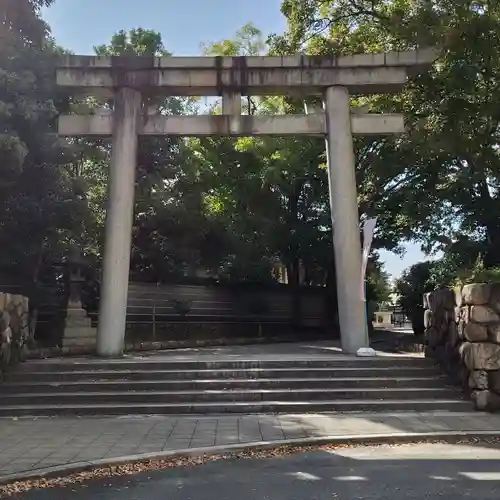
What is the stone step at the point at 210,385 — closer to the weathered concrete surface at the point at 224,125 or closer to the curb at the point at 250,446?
the curb at the point at 250,446

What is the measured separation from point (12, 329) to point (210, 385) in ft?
12.7

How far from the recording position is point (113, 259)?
1201 centimetres

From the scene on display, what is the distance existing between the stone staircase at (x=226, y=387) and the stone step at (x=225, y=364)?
0.06 ft

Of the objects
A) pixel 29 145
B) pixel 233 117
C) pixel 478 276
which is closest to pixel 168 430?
pixel 478 276

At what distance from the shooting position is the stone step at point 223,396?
895 cm

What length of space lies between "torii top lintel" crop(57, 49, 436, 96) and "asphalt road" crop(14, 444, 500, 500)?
8.50 meters

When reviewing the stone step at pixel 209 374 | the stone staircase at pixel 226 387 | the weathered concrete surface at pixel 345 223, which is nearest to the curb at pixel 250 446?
the stone staircase at pixel 226 387

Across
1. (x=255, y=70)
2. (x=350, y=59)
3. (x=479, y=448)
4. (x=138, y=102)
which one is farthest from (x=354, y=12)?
(x=479, y=448)

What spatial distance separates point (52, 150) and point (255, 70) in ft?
15.8

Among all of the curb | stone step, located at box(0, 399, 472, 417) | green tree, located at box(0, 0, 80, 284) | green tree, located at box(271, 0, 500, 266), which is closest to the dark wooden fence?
green tree, located at box(0, 0, 80, 284)

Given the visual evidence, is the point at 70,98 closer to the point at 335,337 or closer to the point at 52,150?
the point at 52,150

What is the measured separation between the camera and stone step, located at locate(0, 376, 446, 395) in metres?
9.31

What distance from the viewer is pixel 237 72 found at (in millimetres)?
12320

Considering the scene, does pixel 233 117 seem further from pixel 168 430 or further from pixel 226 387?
pixel 168 430
